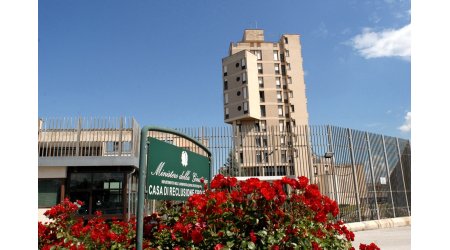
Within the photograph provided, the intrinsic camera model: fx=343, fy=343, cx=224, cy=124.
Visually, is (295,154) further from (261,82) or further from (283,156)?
(261,82)

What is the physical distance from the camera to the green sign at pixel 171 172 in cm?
283

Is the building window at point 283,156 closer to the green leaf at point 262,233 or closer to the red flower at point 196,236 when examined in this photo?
the green leaf at point 262,233

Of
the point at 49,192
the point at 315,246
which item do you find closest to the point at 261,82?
the point at 49,192

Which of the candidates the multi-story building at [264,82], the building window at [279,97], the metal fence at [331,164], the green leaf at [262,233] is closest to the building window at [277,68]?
the multi-story building at [264,82]

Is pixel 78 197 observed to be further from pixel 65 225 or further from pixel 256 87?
pixel 256 87

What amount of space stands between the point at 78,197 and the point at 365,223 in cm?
980

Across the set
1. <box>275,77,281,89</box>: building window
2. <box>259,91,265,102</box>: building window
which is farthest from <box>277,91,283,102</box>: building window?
<box>259,91,265,102</box>: building window

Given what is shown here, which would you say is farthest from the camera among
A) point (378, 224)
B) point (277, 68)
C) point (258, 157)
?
point (277, 68)

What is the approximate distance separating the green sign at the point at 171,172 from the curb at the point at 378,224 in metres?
8.22

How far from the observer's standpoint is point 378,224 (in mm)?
11805

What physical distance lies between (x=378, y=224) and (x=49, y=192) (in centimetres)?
Answer: 1137

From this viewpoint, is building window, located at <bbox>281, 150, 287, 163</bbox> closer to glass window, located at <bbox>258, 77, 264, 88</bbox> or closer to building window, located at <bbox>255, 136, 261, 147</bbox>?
building window, located at <bbox>255, 136, 261, 147</bbox>

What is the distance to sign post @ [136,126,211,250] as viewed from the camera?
2.75 metres

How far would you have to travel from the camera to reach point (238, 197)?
9.52 feet
